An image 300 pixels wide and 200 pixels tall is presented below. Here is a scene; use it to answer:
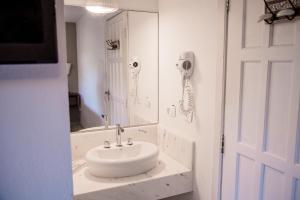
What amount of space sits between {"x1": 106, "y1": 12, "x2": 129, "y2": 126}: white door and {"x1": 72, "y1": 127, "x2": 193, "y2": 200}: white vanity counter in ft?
0.93

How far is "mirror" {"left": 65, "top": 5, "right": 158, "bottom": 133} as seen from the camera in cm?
206

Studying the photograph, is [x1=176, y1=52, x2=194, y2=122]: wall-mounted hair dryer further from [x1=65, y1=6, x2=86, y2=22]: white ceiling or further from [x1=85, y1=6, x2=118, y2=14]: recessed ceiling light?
[x1=65, y1=6, x2=86, y2=22]: white ceiling

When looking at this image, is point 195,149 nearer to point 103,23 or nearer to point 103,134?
point 103,134

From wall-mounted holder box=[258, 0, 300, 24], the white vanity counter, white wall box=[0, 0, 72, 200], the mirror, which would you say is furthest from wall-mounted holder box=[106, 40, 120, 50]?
white wall box=[0, 0, 72, 200]

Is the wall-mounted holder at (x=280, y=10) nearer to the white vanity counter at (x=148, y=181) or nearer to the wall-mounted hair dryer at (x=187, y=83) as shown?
the wall-mounted hair dryer at (x=187, y=83)

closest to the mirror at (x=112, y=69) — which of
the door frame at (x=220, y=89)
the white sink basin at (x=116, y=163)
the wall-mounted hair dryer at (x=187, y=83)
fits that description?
the white sink basin at (x=116, y=163)

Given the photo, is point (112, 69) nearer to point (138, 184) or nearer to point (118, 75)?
point (118, 75)

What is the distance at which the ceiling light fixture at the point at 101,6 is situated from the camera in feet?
6.41

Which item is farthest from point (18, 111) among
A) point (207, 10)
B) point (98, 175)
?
point (207, 10)

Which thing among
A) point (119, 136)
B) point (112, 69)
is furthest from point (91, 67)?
point (119, 136)

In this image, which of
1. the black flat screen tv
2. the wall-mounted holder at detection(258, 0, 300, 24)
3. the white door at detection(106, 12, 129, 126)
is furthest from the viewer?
the white door at detection(106, 12, 129, 126)

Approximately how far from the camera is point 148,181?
1.73 meters

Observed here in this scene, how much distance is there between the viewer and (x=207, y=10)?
165cm

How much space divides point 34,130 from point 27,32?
30 cm
